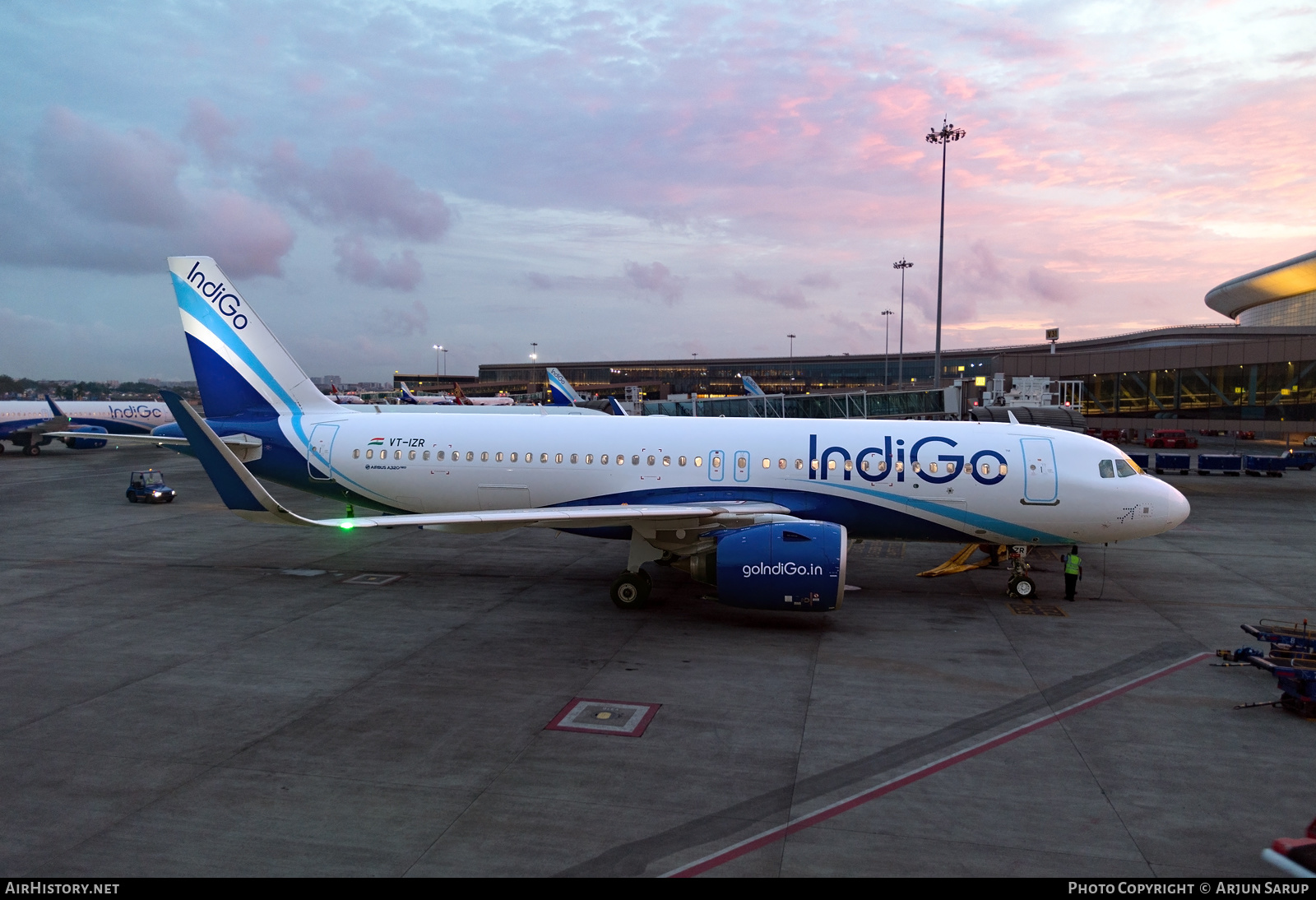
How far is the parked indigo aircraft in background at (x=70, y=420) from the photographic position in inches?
2127

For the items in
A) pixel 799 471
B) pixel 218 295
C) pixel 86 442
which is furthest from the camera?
pixel 86 442

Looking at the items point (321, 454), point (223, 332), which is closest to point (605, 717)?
point (321, 454)

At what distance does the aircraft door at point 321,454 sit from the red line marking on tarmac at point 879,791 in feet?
52.3

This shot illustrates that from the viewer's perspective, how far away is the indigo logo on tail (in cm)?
2148

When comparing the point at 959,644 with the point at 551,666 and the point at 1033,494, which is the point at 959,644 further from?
the point at 551,666

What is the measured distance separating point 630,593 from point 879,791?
8586 millimetres

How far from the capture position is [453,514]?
15.2 meters

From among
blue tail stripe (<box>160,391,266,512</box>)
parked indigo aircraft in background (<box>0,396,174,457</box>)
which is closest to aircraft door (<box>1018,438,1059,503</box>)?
blue tail stripe (<box>160,391,266,512</box>)

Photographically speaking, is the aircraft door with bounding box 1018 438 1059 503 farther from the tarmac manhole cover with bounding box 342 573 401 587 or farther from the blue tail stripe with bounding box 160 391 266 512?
the blue tail stripe with bounding box 160 391 266 512

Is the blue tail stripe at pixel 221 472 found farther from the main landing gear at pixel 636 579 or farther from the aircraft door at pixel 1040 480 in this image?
the aircraft door at pixel 1040 480

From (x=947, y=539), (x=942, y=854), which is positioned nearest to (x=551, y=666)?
(x=942, y=854)

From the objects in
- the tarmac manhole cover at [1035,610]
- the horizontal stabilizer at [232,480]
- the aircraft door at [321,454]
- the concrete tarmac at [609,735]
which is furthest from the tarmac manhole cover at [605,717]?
the aircraft door at [321,454]

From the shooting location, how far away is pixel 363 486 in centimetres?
2002

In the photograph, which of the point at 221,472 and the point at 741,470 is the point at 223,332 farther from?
A: the point at 741,470
